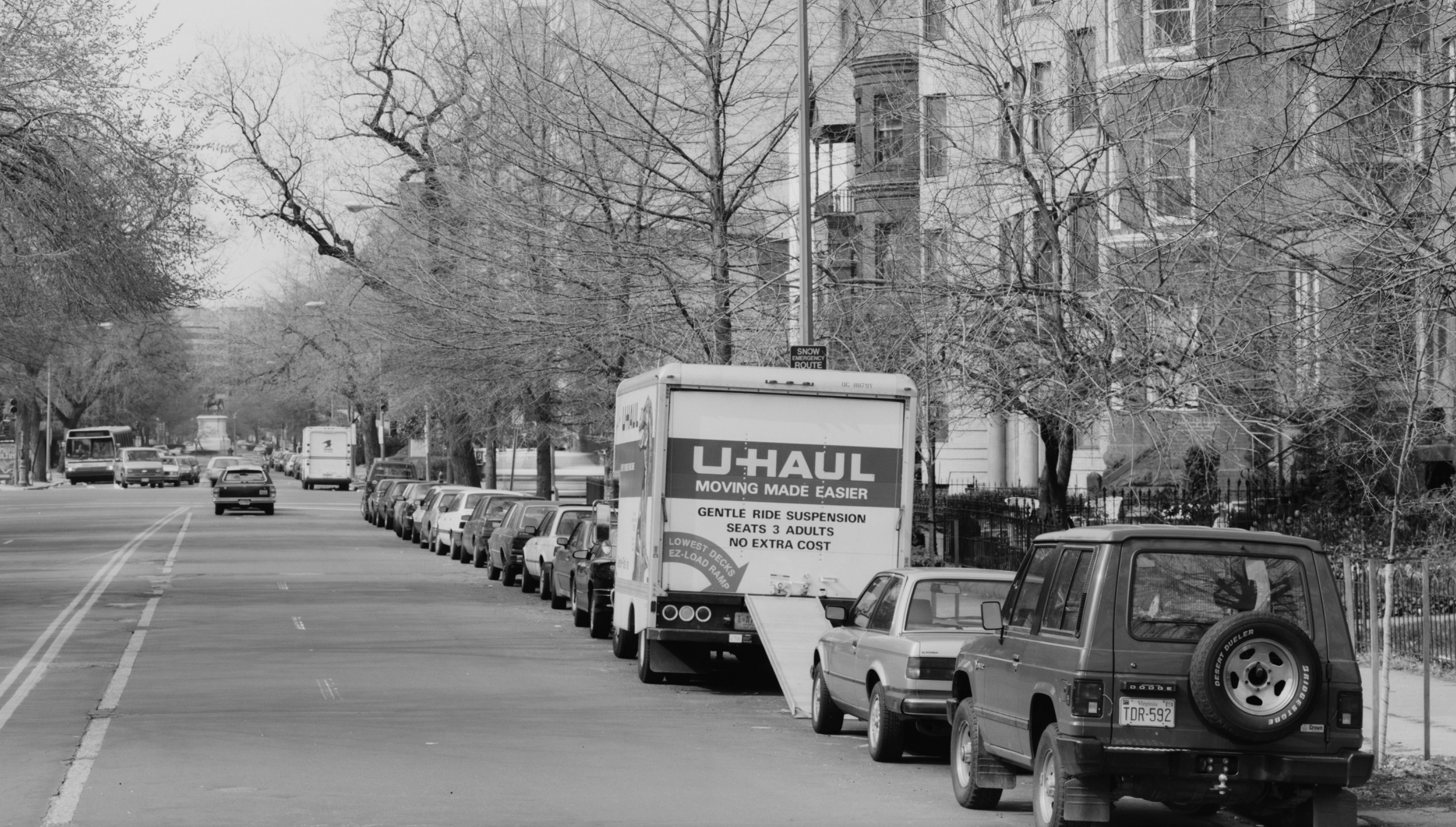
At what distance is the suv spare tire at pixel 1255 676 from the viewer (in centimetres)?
806

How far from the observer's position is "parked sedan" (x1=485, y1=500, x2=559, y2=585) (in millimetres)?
28484

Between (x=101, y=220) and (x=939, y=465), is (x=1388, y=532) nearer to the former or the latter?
(x=101, y=220)

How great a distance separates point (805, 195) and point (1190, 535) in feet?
41.3

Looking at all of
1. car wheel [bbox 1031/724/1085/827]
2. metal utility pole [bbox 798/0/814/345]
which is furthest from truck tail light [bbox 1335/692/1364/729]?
metal utility pole [bbox 798/0/814/345]

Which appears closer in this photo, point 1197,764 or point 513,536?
point 1197,764

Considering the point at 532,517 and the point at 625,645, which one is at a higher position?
the point at 532,517

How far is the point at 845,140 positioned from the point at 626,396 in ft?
34.1

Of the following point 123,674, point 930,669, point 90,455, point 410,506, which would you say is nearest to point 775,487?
point 930,669

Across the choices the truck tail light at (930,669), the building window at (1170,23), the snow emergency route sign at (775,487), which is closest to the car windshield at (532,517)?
the snow emergency route sign at (775,487)

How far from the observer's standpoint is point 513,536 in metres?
28.9

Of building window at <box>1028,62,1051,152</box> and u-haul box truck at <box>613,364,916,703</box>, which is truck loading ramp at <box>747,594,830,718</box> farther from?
building window at <box>1028,62,1051,152</box>

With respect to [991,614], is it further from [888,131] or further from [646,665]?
[888,131]

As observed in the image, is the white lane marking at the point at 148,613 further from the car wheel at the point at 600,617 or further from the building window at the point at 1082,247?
the building window at the point at 1082,247

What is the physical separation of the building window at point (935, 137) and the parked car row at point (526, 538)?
5742 mm
